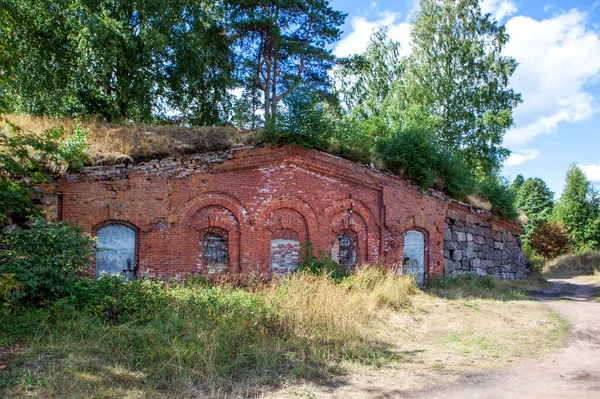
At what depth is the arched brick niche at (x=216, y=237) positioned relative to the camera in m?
→ 13.2

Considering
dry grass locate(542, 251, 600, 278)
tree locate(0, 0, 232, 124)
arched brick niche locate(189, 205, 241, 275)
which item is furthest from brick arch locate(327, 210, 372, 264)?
dry grass locate(542, 251, 600, 278)

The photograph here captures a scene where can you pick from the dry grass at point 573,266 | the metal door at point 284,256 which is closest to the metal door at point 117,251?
the metal door at point 284,256

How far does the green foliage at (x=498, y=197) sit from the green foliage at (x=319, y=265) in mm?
9481

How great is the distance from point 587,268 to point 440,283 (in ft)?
55.2

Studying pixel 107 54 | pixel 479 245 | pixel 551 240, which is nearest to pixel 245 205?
pixel 107 54

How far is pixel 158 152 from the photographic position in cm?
1316

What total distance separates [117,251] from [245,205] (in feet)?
13.0

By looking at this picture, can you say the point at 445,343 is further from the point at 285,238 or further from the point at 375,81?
the point at 375,81

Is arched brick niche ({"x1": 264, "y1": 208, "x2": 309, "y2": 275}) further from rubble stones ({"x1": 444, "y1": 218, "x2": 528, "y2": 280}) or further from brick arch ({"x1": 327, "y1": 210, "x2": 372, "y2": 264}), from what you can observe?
rubble stones ({"x1": 444, "y1": 218, "x2": 528, "y2": 280})

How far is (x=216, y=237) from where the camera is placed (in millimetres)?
13484

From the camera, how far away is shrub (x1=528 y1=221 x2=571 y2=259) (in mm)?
34625

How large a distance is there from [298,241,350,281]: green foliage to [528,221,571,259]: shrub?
2748 centimetres

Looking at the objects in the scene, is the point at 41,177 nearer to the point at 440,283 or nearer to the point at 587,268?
the point at 440,283

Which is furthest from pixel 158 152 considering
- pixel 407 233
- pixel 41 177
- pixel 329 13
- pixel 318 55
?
pixel 329 13
